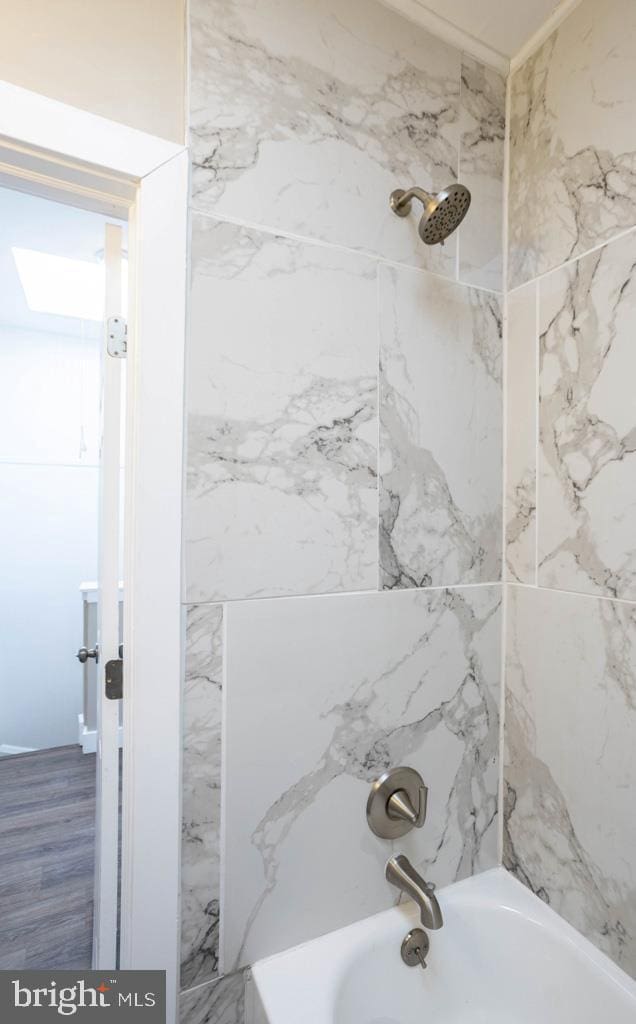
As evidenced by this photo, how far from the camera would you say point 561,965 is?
0.94 meters

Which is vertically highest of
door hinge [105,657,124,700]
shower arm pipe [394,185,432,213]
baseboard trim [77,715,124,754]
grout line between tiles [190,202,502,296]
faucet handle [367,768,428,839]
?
A: shower arm pipe [394,185,432,213]

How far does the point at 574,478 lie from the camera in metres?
0.99

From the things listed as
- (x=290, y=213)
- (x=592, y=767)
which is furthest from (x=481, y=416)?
(x=592, y=767)

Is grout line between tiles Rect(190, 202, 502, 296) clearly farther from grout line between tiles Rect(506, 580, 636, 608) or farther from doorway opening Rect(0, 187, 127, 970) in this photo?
doorway opening Rect(0, 187, 127, 970)

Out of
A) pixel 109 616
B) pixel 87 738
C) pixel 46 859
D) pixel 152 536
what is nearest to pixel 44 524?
pixel 87 738

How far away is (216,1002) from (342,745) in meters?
0.48

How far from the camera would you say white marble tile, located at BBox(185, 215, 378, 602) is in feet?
2.77

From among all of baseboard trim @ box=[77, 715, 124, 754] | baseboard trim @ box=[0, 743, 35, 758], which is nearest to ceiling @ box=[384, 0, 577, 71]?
baseboard trim @ box=[77, 715, 124, 754]

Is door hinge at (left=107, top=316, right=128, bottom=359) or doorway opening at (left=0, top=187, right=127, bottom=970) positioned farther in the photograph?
doorway opening at (left=0, top=187, right=127, bottom=970)

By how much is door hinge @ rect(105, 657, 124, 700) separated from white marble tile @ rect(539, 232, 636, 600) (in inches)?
35.9

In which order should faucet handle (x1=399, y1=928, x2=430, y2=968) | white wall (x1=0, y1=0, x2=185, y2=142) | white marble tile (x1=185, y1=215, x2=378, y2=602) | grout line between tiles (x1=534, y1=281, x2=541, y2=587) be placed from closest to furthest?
white wall (x1=0, y1=0, x2=185, y2=142) < white marble tile (x1=185, y1=215, x2=378, y2=602) < faucet handle (x1=399, y1=928, x2=430, y2=968) < grout line between tiles (x1=534, y1=281, x2=541, y2=587)

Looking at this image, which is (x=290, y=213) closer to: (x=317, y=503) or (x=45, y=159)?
(x=45, y=159)

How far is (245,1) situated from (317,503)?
3.09 feet

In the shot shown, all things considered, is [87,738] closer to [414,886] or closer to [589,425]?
[414,886]
